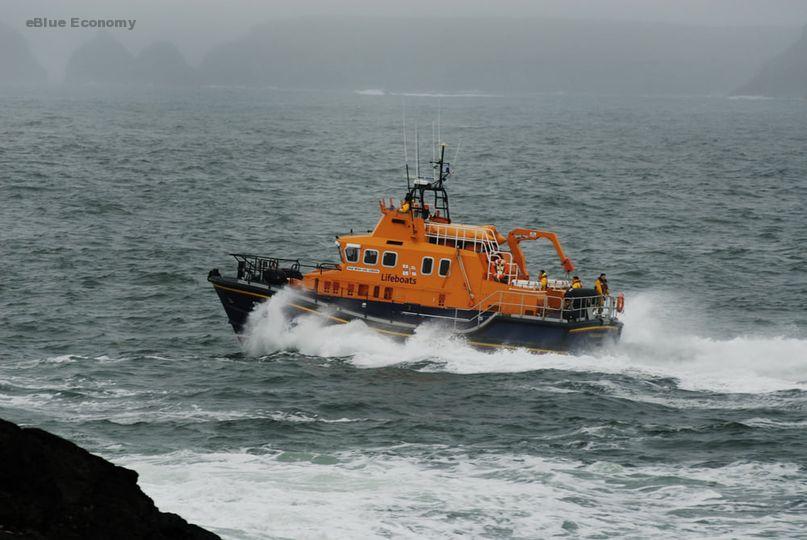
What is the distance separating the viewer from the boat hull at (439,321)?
29.4m

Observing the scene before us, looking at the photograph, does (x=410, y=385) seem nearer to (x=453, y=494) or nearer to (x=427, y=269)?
(x=427, y=269)

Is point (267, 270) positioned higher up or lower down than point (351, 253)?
lower down

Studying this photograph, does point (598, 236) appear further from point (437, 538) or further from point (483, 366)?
point (437, 538)

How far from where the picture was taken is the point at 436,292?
29.9 metres

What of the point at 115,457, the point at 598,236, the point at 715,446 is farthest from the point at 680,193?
the point at 115,457

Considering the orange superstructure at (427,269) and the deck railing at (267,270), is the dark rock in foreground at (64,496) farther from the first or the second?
the deck railing at (267,270)

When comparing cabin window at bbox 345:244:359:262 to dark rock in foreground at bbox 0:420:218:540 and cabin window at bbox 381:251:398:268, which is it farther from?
dark rock in foreground at bbox 0:420:218:540

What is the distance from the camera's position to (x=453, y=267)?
29.8 metres

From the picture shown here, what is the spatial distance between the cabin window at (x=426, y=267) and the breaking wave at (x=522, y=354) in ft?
4.63

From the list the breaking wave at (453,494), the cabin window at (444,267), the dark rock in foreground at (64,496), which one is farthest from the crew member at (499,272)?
the dark rock in foreground at (64,496)

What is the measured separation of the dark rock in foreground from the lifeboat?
719 inches

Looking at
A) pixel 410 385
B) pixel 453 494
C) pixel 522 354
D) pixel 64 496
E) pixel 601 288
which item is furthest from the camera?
pixel 601 288

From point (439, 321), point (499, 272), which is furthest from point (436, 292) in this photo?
point (499, 272)

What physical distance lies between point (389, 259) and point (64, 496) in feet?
63.2
